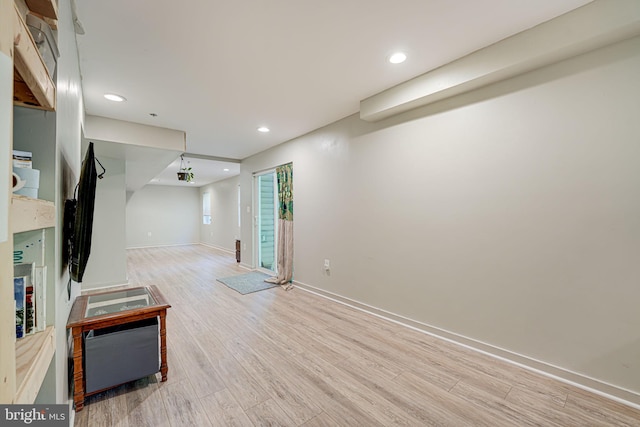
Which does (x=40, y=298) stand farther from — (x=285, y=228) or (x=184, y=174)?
(x=184, y=174)

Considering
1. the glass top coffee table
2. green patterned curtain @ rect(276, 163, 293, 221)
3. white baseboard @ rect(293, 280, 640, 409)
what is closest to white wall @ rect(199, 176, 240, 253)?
green patterned curtain @ rect(276, 163, 293, 221)

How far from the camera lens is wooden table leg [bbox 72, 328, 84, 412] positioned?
1542 millimetres

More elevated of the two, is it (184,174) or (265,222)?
(184,174)

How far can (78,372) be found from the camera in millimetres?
1564

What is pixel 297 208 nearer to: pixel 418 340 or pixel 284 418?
pixel 418 340

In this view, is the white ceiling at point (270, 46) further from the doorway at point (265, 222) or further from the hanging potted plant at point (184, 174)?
the doorway at point (265, 222)

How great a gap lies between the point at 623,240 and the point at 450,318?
1.34 metres

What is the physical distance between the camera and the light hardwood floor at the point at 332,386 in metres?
1.53

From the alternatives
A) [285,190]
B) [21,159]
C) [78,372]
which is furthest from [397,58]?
[78,372]

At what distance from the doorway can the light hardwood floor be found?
257 cm

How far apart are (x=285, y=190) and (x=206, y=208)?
6.33 m

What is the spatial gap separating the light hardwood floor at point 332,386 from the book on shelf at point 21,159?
5.12 ft

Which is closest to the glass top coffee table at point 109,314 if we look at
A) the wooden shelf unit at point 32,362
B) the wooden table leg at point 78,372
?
the wooden table leg at point 78,372

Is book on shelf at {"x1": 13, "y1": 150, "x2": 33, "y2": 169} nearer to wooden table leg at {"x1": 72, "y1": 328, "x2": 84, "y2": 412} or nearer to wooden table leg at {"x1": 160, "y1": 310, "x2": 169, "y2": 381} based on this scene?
wooden table leg at {"x1": 72, "y1": 328, "x2": 84, "y2": 412}
